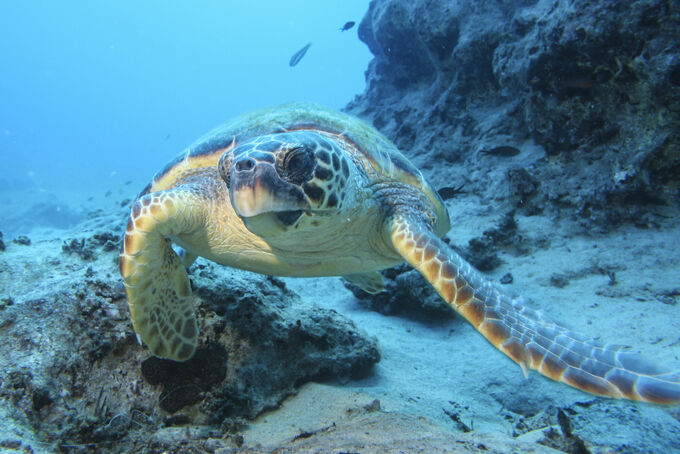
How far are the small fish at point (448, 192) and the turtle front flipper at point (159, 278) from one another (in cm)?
432

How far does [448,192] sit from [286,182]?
Result: 458 cm

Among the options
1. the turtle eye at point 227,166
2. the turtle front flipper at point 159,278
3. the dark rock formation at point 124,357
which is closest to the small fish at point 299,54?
the dark rock formation at point 124,357

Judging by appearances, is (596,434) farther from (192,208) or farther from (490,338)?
(192,208)

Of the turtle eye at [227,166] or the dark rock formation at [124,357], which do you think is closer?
the dark rock formation at [124,357]

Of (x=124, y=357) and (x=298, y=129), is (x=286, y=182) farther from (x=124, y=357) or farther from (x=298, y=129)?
(x=124, y=357)

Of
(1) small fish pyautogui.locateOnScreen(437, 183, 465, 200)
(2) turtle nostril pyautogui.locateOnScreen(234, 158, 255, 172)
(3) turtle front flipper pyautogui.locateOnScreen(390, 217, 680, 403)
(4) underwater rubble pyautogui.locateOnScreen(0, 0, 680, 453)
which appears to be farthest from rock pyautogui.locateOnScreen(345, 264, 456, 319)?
(2) turtle nostril pyautogui.locateOnScreen(234, 158, 255, 172)

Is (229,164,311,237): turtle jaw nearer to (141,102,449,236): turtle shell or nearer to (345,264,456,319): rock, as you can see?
(141,102,449,236): turtle shell

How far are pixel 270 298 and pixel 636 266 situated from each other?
12.2 ft

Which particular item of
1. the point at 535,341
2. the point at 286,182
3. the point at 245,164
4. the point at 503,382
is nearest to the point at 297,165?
the point at 286,182

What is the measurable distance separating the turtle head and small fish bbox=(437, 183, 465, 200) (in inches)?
152

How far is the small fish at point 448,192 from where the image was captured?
5863 mm

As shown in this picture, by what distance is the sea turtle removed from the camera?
5.55ft

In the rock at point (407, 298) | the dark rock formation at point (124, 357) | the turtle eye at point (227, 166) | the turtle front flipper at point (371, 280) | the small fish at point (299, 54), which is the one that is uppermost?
the small fish at point (299, 54)

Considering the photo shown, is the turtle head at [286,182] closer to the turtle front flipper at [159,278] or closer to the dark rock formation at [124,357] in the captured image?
the turtle front flipper at [159,278]
